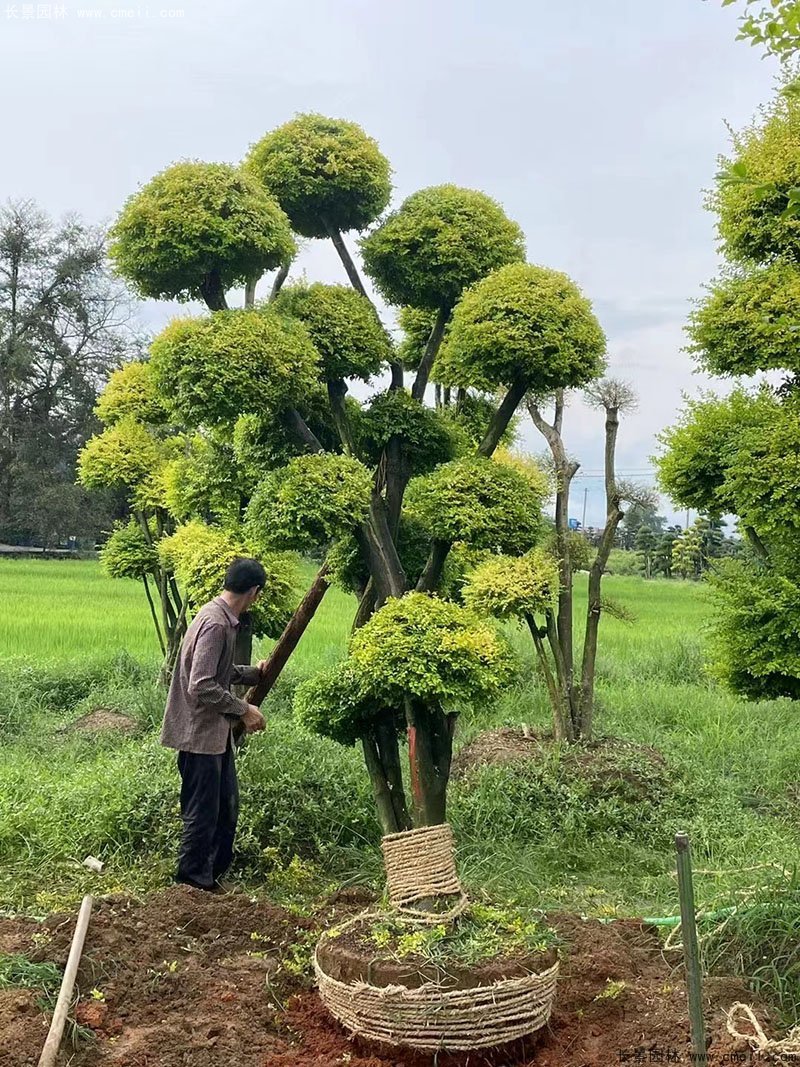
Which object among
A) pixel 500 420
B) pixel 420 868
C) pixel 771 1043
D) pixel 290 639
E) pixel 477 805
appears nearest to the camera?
pixel 771 1043

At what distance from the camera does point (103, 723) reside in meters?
7.16

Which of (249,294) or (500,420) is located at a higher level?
(249,294)

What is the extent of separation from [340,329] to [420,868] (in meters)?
2.19

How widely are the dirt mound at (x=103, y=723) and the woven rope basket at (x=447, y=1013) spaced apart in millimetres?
4656

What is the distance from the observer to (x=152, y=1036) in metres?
2.65

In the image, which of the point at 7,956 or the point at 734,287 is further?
the point at 734,287

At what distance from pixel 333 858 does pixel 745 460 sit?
8.40 feet

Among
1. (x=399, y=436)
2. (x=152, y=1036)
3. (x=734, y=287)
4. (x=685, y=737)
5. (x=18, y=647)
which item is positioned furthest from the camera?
(x=18, y=647)

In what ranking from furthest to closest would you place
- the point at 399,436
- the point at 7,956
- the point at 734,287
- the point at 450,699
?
the point at 734,287 → the point at 399,436 → the point at 450,699 → the point at 7,956

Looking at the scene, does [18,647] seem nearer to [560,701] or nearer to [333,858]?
[560,701]

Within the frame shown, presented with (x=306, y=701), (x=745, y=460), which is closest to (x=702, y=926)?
(x=306, y=701)

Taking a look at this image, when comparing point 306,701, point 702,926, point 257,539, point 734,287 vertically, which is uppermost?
point 734,287

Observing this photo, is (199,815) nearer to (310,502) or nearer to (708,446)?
(310,502)

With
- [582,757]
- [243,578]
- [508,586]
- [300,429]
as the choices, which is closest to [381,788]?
[243,578]
